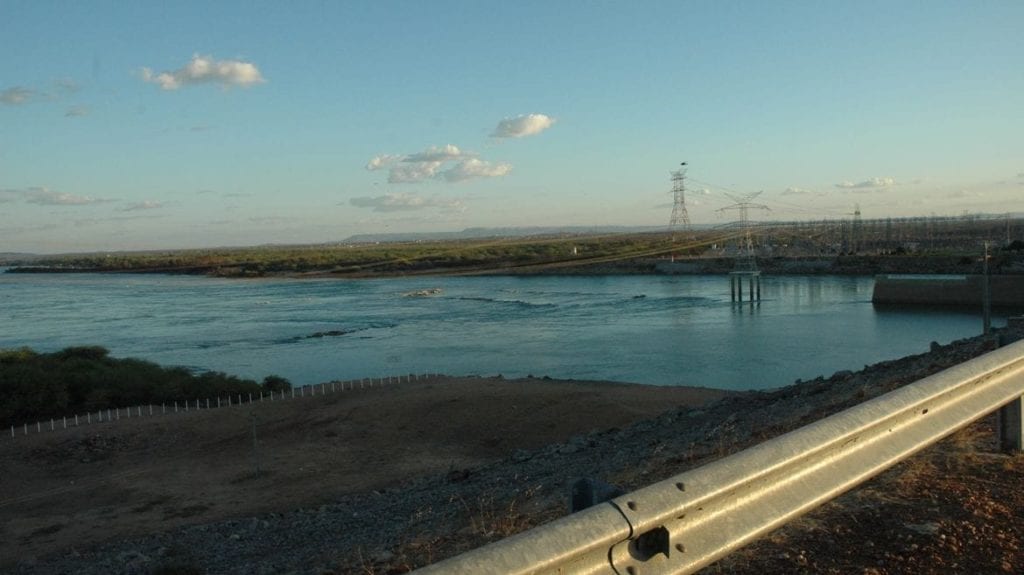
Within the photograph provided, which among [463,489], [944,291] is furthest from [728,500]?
[944,291]

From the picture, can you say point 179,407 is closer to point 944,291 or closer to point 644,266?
point 944,291

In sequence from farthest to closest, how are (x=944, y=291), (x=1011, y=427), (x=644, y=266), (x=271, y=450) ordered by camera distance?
(x=644, y=266)
(x=944, y=291)
(x=271, y=450)
(x=1011, y=427)

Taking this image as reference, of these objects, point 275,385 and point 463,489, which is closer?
point 463,489

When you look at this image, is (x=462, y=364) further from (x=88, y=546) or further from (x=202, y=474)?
(x=88, y=546)

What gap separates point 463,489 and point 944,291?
42.4 metres

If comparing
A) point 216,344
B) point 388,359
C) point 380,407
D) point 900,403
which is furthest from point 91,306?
point 900,403

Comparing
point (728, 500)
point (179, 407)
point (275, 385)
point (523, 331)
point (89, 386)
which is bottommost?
point (523, 331)

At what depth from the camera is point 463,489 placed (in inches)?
344

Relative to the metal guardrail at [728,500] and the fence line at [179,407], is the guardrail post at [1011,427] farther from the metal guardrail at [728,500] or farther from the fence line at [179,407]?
the fence line at [179,407]

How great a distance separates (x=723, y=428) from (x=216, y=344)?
3038 cm

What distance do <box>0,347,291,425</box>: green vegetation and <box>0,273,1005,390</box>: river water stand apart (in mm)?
4341

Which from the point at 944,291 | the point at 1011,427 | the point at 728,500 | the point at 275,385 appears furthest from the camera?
the point at 944,291

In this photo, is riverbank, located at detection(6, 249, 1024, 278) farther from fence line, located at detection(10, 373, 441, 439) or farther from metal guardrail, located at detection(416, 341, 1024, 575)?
metal guardrail, located at detection(416, 341, 1024, 575)

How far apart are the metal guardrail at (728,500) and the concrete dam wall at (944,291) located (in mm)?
44815
